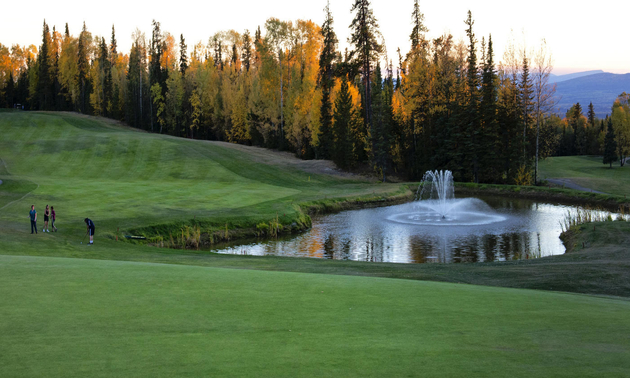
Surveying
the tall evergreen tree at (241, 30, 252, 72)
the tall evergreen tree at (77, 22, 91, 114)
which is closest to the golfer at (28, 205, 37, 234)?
the tall evergreen tree at (241, 30, 252, 72)

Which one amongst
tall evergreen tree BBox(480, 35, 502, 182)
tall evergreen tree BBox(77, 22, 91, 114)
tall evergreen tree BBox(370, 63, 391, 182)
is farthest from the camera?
tall evergreen tree BBox(77, 22, 91, 114)

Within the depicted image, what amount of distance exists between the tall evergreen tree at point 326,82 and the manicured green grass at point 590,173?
86.8 feet

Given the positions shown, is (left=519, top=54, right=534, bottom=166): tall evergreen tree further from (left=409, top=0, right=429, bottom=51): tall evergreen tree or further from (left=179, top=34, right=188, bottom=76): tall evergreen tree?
(left=179, top=34, right=188, bottom=76): tall evergreen tree

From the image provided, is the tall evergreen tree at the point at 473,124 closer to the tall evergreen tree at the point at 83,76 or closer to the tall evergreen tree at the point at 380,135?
the tall evergreen tree at the point at 380,135

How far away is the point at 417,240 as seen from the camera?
27375 mm

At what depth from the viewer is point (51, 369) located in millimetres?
5793

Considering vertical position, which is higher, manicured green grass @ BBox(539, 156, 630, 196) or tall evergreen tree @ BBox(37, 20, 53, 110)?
tall evergreen tree @ BBox(37, 20, 53, 110)

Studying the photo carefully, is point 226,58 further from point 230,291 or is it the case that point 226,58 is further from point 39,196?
point 230,291

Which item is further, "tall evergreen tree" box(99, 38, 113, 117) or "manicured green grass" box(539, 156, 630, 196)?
"tall evergreen tree" box(99, 38, 113, 117)

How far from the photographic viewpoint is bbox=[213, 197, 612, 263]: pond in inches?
963

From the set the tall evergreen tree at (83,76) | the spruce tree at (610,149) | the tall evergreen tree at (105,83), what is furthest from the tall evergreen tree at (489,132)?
the tall evergreen tree at (83,76)

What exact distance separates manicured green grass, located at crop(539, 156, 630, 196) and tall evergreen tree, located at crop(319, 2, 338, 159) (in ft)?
86.8

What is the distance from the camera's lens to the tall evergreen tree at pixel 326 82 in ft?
202

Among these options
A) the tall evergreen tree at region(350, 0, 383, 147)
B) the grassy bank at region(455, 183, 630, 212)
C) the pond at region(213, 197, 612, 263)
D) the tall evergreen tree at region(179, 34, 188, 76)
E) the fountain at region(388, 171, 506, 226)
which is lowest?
the pond at region(213, 197, 612, 263)
